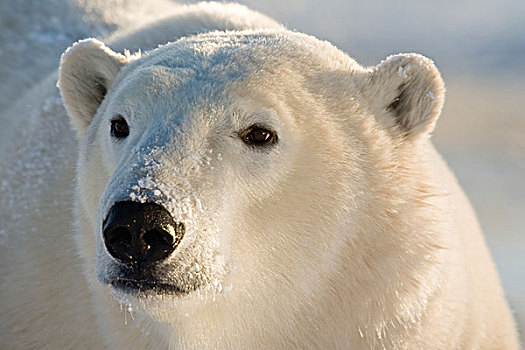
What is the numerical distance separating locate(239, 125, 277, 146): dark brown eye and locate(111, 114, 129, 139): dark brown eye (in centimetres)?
46

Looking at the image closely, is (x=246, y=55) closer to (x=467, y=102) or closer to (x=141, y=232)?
(x=141, y=232)

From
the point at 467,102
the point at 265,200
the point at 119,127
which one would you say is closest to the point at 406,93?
the point at 265,200

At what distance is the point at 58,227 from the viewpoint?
3621 mm

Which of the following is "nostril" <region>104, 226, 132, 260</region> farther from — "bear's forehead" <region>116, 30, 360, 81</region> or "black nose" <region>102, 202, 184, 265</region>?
"bear's forehead" <region>116, 30, 360, 81</region>

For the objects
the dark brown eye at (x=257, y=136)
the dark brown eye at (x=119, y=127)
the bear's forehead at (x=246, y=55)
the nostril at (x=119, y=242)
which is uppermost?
the bear's forehead at (x=246, y=55)

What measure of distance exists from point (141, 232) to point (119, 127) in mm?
727

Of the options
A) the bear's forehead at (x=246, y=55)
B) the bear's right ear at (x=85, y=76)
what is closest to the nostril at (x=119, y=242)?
the bear's forehead at (x=246, y=55)

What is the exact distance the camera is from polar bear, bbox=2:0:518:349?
2256 mm

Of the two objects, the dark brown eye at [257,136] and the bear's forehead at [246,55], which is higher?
the bear's forehead at [246,55]

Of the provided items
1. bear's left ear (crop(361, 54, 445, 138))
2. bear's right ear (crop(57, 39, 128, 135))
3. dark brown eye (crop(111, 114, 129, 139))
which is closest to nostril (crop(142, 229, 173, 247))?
dark brown eye (crop(111, 114, 129, 139))

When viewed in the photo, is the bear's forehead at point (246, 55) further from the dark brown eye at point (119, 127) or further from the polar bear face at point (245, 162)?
the dark brown eye at point (119, 127)

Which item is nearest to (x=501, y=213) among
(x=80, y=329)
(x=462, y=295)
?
(x=462, y=295)

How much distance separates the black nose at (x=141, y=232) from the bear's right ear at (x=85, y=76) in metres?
1.13

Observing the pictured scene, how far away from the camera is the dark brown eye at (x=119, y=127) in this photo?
2.66 meters
